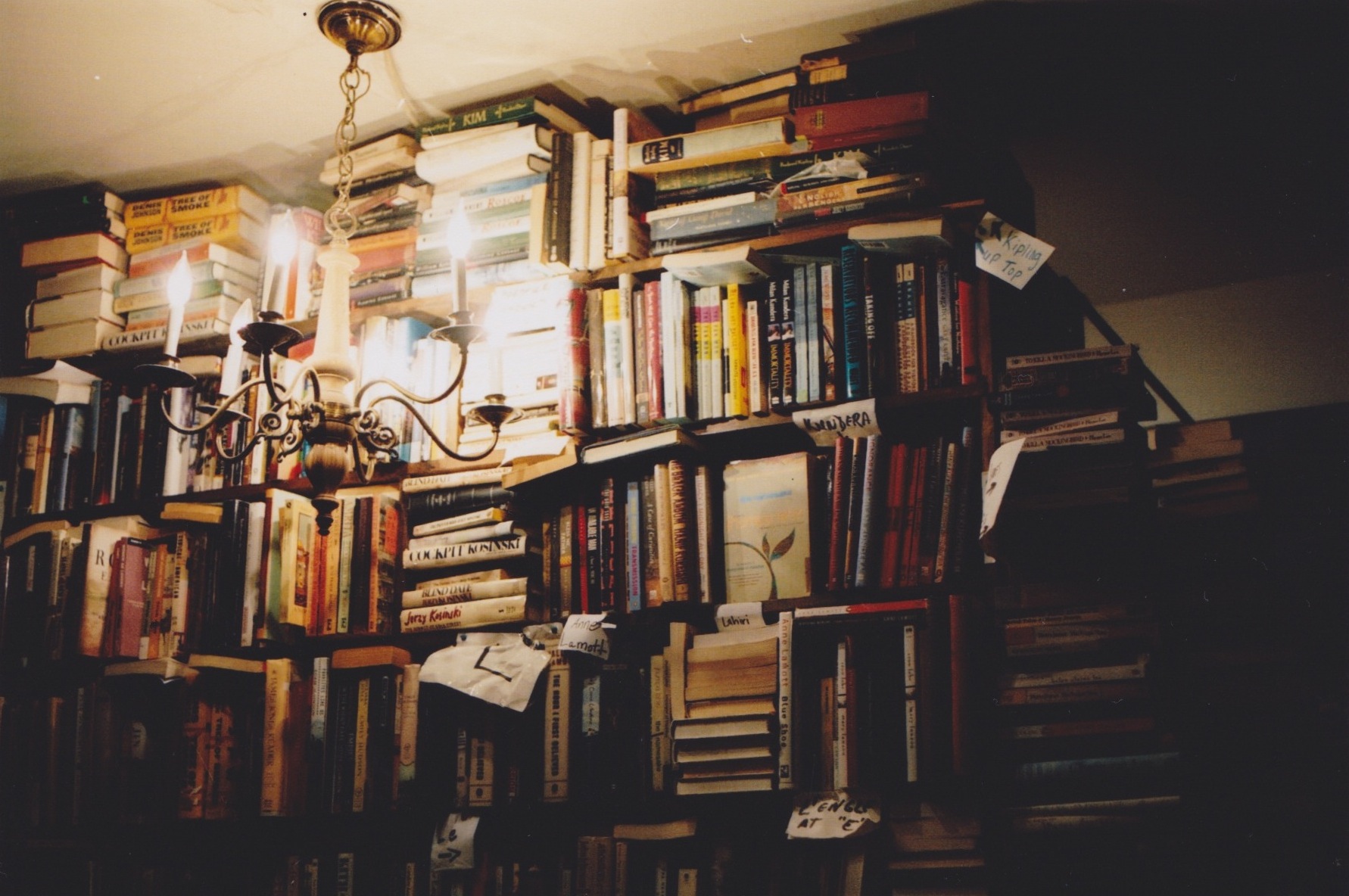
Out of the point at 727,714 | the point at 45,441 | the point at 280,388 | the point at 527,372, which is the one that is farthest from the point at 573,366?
the point at 45,441

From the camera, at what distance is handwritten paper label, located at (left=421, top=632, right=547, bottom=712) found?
7.96 ft

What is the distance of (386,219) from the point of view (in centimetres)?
295

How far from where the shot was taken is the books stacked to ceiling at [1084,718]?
194cm

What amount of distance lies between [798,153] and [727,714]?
1184mm

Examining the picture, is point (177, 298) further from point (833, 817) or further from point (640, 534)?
point (833, 817)

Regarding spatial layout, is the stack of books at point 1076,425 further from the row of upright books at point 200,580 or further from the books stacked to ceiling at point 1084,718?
the row of upright books at point 200,580

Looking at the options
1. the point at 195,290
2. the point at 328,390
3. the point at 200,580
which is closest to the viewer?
the point at 328,390

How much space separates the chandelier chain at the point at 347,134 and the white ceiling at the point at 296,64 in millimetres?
43

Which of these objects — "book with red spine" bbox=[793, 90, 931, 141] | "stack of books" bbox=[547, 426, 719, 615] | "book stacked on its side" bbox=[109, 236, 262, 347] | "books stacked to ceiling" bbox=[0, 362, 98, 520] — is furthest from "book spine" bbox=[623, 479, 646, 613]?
"books stacked to ceiling" bbox=[0, 362, 98, 520]

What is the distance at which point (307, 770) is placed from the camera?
2596 mm

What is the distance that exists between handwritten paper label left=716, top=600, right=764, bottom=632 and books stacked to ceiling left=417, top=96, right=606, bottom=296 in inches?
33.3

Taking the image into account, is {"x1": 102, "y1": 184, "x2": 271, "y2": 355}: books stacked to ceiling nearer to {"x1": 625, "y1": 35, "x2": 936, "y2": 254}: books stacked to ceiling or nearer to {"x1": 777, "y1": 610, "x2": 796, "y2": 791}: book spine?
{"x1": 625, "y1": 35, "x2": 936, "y2": 254}: books stacked to ceiling

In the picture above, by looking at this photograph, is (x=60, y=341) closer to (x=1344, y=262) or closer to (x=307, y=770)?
(x=307, y=770)

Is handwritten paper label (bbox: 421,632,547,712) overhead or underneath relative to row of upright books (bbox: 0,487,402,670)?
underneath
